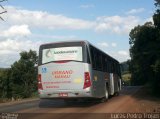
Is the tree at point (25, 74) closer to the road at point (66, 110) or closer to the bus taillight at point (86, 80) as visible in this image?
the road at point (66, 110)

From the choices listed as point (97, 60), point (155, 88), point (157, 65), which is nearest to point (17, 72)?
point (155, 88)

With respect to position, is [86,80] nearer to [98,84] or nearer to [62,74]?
[62,74]

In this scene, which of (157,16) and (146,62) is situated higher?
(157,16)

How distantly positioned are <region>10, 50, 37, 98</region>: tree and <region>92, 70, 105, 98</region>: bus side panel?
4837 cm

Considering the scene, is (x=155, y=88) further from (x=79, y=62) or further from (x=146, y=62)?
(x=79, y=62)

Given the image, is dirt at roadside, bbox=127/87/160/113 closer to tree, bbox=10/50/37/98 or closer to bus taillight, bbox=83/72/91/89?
bus taillight, bbox=83/72/91/89

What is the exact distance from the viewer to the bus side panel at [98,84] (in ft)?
68.2

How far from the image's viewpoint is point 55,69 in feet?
65.6

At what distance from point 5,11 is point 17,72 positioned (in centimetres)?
6637

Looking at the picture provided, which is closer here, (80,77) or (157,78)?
(80,77)

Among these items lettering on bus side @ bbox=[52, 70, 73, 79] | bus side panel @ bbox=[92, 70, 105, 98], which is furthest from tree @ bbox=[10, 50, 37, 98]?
lettering on bus side @ bbox=[52, 70, 73, 79]

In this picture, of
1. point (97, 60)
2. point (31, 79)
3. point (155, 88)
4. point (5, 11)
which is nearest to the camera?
point (5, 11)

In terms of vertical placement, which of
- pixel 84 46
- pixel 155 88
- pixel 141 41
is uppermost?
pixel 141 41

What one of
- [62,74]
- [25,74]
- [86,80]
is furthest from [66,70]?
[25,74]
